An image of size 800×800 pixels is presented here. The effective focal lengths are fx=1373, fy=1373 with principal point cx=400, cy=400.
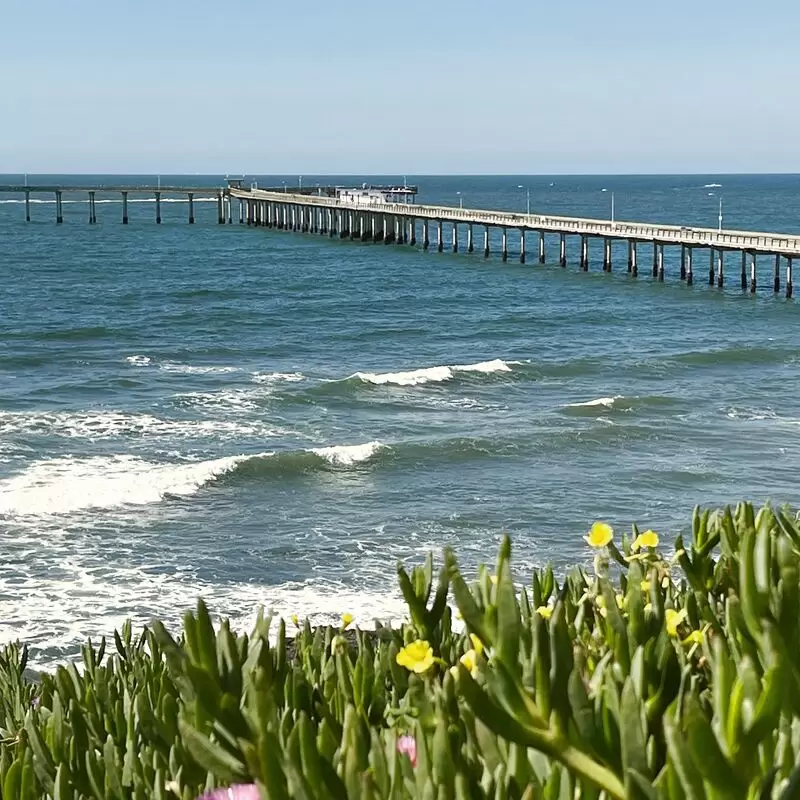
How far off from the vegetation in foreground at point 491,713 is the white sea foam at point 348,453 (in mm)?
20449

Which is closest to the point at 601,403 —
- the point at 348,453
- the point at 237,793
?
the point at 348,453

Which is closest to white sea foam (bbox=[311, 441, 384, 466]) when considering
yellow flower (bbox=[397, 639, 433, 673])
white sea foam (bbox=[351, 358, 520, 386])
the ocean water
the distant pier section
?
the ocean water

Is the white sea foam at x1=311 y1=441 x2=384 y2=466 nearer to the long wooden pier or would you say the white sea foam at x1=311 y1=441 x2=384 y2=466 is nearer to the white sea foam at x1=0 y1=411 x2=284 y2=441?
the white sea foam at x1=0 y1=411 x2=284 y2=441

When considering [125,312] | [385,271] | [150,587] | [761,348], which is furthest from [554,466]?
[385,271]

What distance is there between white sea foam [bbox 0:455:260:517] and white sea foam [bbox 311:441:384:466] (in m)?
1.53

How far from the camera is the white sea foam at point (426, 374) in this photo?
106ft

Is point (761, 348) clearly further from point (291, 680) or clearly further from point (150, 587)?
point (291, 680)

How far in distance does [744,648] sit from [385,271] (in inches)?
2520

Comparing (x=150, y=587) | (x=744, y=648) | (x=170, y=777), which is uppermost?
(x=744, y=648)

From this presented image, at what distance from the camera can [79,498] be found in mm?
20469

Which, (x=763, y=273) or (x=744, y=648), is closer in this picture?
(x=744, y=648)

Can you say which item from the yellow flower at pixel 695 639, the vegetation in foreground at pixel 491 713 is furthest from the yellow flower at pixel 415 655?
the yellow flower at pixel 695 639

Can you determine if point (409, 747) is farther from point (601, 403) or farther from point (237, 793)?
point (601, 403)

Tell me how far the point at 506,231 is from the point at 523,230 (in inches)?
315
